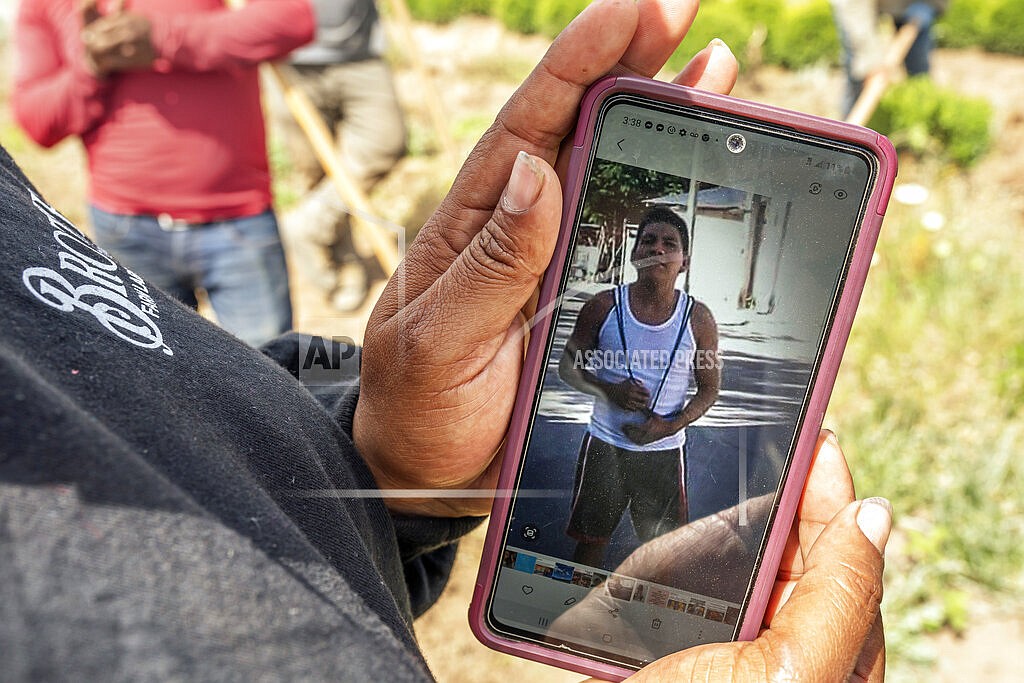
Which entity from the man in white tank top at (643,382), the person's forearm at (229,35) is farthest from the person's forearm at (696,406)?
the person's forearm at (229,35)

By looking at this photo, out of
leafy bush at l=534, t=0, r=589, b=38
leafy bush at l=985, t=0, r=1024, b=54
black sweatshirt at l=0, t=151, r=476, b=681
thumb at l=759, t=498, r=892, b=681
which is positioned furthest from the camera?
leafy bush at l=534, t=0, r=589, b=38

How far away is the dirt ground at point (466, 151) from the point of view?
2.36 m

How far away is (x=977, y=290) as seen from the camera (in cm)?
358

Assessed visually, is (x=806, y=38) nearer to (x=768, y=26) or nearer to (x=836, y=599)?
(x=768, y=26)

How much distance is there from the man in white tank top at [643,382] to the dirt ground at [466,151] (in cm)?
145

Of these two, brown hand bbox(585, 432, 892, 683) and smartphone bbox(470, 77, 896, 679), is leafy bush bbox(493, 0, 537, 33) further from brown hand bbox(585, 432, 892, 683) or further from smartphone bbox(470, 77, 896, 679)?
brown hand bbox(585, 432, 892, 683)

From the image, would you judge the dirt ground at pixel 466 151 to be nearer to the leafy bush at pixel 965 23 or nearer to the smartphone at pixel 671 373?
the leafy bush at pixel 965 23

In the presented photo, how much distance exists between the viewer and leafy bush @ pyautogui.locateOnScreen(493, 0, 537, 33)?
866 cm

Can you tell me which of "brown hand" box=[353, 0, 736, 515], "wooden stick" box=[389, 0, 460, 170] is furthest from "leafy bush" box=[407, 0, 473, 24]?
"brown hand" box=[353, 0, 736, 515]

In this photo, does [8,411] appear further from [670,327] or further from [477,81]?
[477,81]

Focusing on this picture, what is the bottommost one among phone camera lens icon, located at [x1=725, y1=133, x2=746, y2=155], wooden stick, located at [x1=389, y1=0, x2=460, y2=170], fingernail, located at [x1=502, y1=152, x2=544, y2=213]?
wooden stick, located at [x1=389, y1=0, x2=460, y2=170]

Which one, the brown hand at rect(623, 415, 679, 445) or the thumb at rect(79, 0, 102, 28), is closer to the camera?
the brown hand at rect(623, 415, 679, 445)

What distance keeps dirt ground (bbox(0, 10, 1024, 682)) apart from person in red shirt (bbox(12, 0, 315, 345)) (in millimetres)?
1259

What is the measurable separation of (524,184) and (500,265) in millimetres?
109
